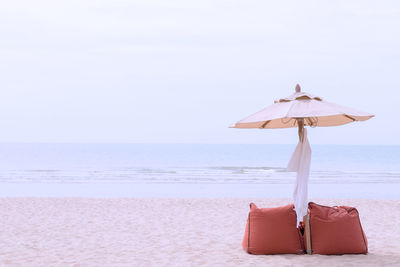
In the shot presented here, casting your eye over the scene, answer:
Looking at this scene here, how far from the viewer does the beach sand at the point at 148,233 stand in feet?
18.9

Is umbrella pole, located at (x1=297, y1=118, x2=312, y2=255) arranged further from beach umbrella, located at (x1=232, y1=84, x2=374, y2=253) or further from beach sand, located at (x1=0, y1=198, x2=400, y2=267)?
beach sand, located at (x1=0, y1=198, x2=400, y2=267)

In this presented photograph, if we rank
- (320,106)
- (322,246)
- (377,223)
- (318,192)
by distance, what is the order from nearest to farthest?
1. (320,106)
2. (322,246)
3. (377,223)
4. (318,192)

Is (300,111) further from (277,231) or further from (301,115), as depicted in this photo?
(277,231)

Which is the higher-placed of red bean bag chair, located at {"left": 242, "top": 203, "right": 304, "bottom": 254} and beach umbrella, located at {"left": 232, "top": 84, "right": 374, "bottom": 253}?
beach umbrella, located at {"left": 232, "top": 84, "right": 374, "bottom": 253}

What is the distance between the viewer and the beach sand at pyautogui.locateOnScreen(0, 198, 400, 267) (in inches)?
227

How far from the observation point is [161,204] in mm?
11953

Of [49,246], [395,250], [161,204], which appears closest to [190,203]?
[161,204]

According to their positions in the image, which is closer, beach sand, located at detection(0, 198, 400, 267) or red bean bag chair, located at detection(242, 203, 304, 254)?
beach sand, located at detection(0, 198, 400, 267)

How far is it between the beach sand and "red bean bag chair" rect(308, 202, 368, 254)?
0.44 ft

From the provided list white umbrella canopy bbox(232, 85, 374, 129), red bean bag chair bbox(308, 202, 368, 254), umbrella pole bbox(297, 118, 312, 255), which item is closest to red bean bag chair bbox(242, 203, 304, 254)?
umbrella pole bbox(297, 118, 312, 255)

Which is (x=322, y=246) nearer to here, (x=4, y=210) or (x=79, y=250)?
(x=79, y=250)

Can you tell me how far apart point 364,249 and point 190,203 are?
21.5ft

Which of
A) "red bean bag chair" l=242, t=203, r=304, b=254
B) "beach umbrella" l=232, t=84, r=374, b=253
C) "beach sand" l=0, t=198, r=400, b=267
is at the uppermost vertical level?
"beach umbrella" l=232, t=84, r=374, b=253

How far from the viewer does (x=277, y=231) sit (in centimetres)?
588
